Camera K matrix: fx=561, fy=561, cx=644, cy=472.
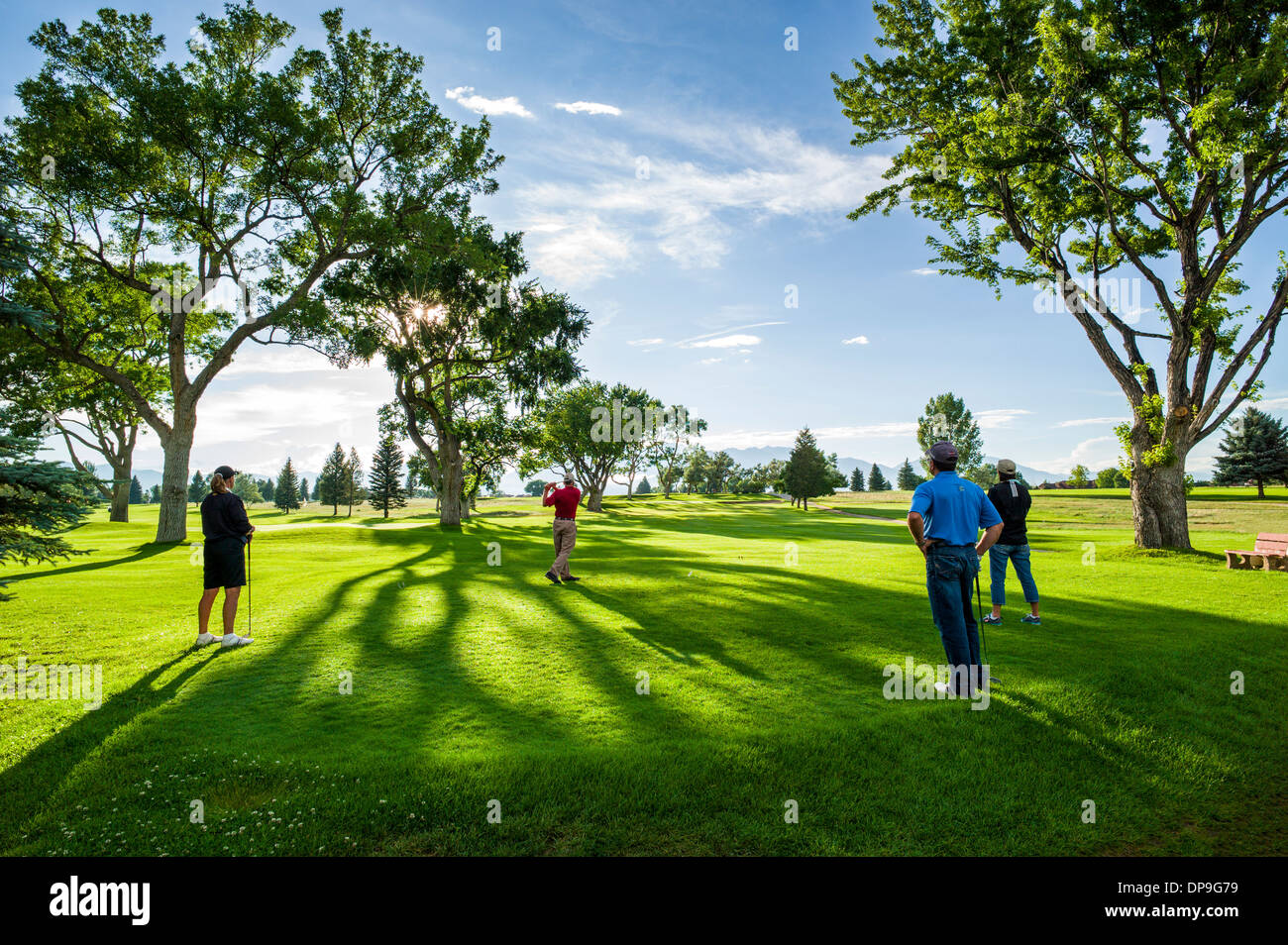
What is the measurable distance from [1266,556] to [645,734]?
63.5 ft

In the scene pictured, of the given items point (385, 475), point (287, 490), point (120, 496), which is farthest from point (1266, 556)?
point (287, 490)

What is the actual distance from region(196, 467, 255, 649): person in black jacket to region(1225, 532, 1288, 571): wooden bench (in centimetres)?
2389

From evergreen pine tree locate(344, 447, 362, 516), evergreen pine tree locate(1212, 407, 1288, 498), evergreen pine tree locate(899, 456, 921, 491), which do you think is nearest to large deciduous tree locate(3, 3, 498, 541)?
evergreen pine tree locate(344, 447, 362, 516)

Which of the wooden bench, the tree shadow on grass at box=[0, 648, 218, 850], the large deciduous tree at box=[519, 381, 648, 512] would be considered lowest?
the tree shadow on grass at box=[0, 648, 218, 850]

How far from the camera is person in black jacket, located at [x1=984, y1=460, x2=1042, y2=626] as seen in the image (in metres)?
9.80

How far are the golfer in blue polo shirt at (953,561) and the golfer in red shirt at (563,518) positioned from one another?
832cm

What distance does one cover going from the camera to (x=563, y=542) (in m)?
14.2

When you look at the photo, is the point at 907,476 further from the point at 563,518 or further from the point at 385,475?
the point at 563,518

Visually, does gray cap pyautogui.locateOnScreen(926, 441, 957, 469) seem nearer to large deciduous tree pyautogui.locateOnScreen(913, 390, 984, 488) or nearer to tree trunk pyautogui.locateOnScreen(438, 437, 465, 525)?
tree trunk pyautogui.locateOnScreen(438, 437, 465, 525)

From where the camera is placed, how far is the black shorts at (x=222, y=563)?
880 centimetres

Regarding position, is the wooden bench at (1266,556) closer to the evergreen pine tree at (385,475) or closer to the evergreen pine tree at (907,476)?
the evergreen pine tree at (385,475)
